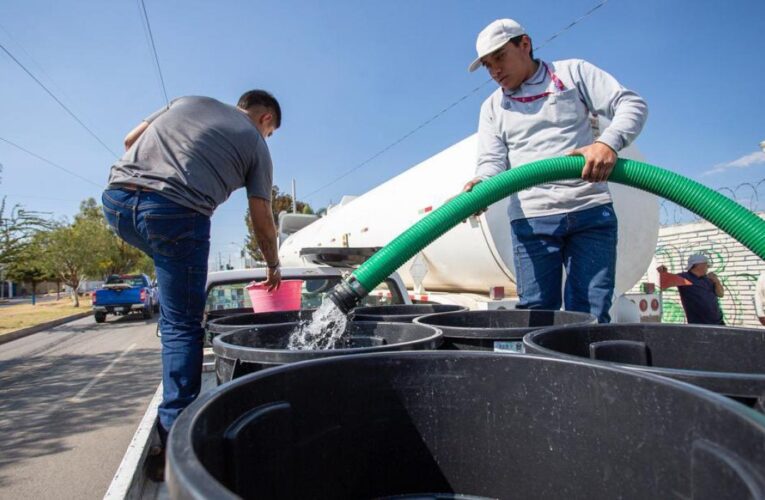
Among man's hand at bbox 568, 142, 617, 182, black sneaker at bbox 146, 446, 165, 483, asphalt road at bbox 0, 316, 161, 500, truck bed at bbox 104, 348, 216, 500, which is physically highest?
man's hand at bbox 568, 142, 617, 182

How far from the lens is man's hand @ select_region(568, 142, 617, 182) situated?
1.74 meters

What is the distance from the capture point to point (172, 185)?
1902 millimetres

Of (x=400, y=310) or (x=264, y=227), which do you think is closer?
(x=264, y=227)

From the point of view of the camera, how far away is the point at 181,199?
1897 millimetres

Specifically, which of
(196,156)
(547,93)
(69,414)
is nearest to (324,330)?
(196,156)

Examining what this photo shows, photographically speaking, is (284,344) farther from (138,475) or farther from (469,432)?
(469,432)

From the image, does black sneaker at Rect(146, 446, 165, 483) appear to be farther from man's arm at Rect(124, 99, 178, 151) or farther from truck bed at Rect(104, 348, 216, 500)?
man's arm at Rect(124, 99, 178, 151)

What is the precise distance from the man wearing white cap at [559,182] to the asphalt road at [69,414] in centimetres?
315

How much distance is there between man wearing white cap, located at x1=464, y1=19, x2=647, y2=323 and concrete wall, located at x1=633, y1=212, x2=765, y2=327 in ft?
24.0

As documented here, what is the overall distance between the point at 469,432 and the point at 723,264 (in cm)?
1087

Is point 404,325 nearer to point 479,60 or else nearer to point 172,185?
point 172,185

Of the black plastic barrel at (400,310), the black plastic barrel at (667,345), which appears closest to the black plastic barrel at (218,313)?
the black plastic barrel at (400,310)

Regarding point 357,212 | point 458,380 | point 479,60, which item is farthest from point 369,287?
point 357,212

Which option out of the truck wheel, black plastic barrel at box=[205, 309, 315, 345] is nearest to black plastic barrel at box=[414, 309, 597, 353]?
black plastic barrel at box=[205, 309, 315, 345]
